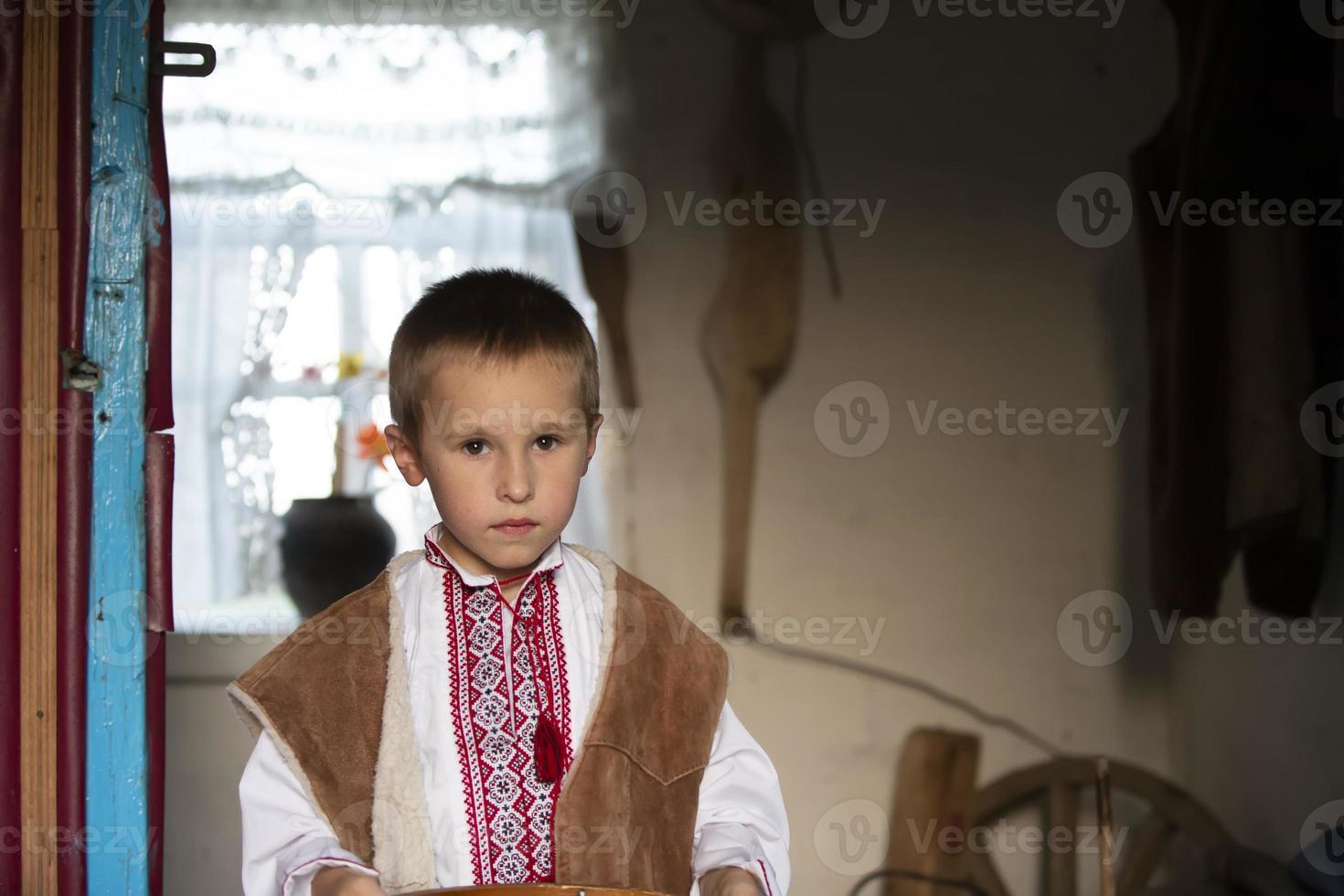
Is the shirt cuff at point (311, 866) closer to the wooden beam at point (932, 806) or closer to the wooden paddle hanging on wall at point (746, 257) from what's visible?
the wooden paddle hanging on wall at point (746, 257)

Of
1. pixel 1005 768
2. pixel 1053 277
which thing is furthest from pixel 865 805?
pixel 1053 277

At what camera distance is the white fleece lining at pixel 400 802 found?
147cm

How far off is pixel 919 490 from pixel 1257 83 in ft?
4.04

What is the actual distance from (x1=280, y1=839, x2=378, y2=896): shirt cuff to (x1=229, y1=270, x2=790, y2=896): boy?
0.07 feet

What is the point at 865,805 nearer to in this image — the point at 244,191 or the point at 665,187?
the point at 665,187

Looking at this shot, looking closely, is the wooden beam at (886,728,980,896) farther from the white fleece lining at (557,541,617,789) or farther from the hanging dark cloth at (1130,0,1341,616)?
the white fleece lining at (557,541,617,789)

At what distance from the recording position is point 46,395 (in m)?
1.84

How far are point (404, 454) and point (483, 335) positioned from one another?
0.66ft

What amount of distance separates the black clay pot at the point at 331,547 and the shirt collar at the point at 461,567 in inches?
47.1

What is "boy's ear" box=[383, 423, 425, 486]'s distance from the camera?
157 centimetres

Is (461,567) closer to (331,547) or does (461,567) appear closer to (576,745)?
(576,745)

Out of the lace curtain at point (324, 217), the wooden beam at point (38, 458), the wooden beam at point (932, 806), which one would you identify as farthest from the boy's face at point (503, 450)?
the wooden beam at point (932, 806)

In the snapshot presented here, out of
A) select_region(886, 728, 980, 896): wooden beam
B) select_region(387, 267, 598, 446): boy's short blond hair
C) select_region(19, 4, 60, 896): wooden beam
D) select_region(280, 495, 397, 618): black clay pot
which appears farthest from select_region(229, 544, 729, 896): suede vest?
select_region(886, 728, 980, 896): wooden beam

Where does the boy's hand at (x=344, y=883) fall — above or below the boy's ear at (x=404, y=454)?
below
